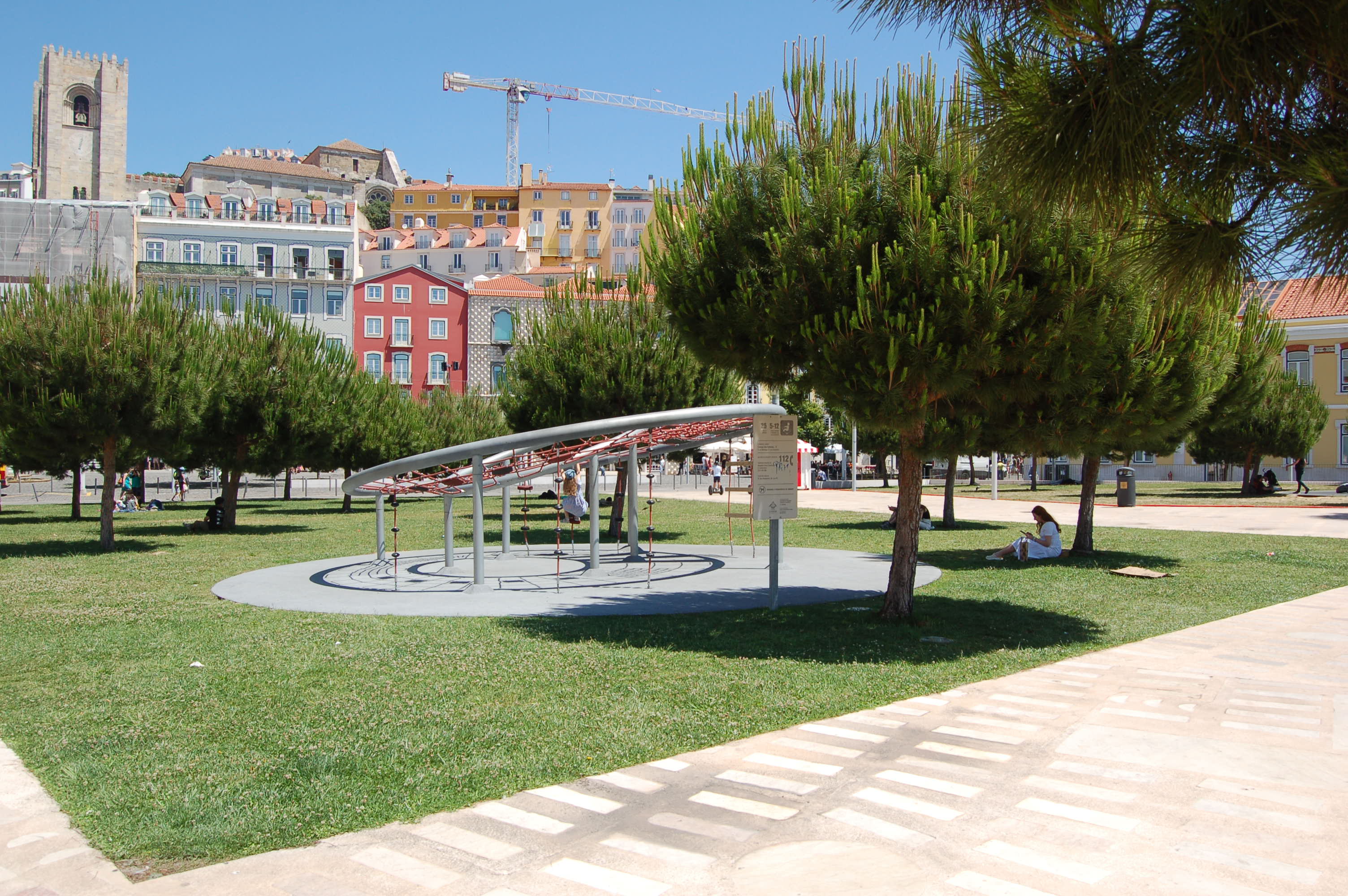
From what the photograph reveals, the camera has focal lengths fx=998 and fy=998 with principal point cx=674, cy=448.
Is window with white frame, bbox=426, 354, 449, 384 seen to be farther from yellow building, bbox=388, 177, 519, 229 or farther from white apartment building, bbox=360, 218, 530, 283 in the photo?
yellow building, bbox=388, 177, 519, 229

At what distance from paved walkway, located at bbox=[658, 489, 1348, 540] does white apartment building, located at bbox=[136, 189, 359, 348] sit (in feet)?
121

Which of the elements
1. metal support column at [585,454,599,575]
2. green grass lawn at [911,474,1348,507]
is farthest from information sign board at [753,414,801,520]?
green grass lawn at [911,474,1348,507]

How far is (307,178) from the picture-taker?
415ft

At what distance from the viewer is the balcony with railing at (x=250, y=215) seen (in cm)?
7056

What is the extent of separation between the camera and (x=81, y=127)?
396 ft

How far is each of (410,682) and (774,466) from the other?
17.7 ft

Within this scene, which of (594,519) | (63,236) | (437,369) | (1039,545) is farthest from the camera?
(437,369)

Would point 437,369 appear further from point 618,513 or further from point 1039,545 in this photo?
point 1039,545

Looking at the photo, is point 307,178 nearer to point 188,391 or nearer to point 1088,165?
point 188,391

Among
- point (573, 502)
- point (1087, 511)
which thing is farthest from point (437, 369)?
point (1087, 511)

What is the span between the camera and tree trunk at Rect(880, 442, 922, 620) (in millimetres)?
11641

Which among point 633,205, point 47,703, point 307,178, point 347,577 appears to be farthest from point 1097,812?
point 307,178

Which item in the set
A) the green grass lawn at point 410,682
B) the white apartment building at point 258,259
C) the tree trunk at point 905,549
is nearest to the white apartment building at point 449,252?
the white apartment building at point 258,259

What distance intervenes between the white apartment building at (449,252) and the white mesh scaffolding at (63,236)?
2801 cm
